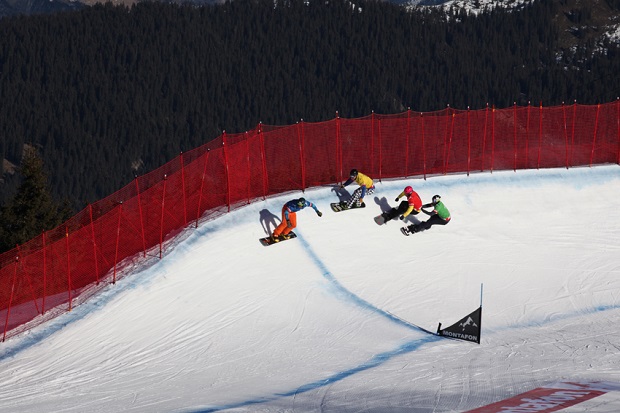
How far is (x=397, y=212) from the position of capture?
26.9 meters

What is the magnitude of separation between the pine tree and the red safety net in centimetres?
1449

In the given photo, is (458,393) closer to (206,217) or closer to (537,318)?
(537,318)

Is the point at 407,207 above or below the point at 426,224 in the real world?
above

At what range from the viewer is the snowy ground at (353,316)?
19.5m

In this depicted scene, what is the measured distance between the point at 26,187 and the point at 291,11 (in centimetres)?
7832

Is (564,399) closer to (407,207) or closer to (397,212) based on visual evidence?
(407,207)

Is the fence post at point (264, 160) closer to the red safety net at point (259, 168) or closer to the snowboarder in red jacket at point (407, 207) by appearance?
the red safety net at point (259, 168)

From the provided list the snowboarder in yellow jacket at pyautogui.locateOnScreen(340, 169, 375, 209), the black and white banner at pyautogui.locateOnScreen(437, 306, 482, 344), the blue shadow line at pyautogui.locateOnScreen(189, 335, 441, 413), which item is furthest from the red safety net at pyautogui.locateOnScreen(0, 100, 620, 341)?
the black and white banner at pyautogui.locateOnScreen(437, 306, 482, 344)

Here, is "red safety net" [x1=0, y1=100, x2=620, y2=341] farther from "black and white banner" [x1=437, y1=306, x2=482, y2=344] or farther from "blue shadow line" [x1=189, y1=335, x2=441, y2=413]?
"black and white banner" [x1=437, y1=306, x2=482, y2=344]

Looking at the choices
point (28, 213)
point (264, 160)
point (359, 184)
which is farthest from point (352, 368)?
point (28, 213)

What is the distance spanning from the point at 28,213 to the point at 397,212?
755 inches

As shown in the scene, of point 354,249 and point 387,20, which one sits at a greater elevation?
point 387,20

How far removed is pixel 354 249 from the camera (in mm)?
26156

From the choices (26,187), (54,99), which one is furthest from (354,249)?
(54,99)
